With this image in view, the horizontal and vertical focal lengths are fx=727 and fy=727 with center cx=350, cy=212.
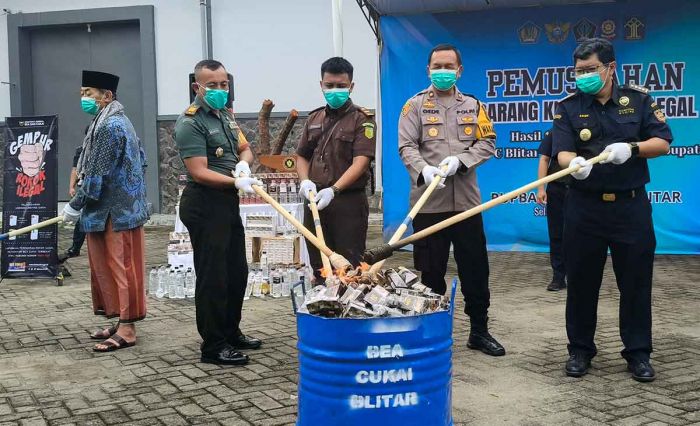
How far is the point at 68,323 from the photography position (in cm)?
567

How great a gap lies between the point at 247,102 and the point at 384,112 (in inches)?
189

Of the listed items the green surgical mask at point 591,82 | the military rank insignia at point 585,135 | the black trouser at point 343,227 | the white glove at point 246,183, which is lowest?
the black trouser at point 343,227

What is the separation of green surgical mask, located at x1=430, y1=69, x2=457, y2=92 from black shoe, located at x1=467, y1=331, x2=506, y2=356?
5.22ft

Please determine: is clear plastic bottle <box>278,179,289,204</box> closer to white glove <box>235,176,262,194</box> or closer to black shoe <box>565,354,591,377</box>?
white glove <box>235,176,262,194</box>

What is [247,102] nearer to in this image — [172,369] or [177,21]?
[177,21]

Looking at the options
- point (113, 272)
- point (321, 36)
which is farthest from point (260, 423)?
point (321, 36)

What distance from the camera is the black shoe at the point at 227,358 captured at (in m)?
4.43

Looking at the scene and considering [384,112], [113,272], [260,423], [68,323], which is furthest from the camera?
[384,112]

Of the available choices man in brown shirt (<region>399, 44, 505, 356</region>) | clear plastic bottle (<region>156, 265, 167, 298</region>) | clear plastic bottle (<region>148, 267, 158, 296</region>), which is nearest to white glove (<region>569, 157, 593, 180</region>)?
man in brown shirt (<region>399, 44, 505, 356</region>)

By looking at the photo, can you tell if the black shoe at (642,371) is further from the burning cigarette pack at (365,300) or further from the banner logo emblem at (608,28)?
the banner logo emblem at (608,28)

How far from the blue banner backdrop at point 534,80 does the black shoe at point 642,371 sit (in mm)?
4813

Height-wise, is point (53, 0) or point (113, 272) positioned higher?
point (53, 0)

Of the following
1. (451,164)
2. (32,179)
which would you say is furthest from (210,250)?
(32,179)

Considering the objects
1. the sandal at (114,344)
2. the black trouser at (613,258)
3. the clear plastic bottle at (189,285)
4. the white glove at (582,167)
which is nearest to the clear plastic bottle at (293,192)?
the clear plastic bottle at (189,285)
